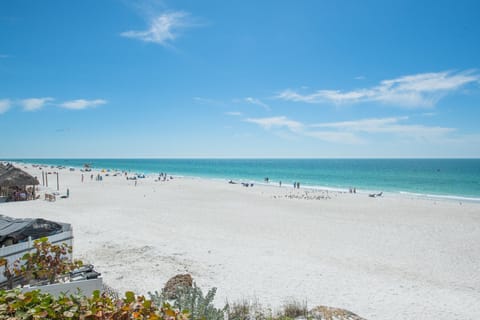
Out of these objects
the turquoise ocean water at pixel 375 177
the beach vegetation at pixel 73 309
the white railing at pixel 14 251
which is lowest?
the turquoise ocean water at pixel 375 177

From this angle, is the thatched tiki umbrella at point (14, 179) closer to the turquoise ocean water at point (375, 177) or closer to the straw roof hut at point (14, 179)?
the straw roof hut at point (14, 179)

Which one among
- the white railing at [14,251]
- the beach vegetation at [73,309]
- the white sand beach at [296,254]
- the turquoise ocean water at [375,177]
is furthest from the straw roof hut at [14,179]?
the turquoise ocean water at [375,177]

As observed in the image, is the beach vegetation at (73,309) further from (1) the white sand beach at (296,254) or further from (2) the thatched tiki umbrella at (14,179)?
(2) the thatched tiki umbrella at (14,179)

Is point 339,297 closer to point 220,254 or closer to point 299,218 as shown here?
point 220,254

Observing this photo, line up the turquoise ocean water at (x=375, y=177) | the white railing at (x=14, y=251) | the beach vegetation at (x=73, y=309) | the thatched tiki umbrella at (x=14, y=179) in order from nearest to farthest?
the beach vegetation at (x=73, y=309), the white railing at (x=14, y=251), the thatched tiki umbrella at (x=14, y=179), the turquoise ocean water at (x=375, y=177)

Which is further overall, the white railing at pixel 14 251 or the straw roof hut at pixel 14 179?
the straw roof hut at pixel 14 179

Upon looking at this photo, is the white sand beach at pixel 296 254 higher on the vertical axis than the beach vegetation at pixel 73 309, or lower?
lower

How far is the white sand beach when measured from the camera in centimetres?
673

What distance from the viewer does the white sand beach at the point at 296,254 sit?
673cm

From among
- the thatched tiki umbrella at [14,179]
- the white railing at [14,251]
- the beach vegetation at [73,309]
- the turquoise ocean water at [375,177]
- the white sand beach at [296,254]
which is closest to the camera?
the beach vegetation at [73,309]

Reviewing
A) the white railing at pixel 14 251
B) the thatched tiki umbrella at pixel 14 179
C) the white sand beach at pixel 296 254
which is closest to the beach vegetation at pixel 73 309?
the white railing at pixel 14 251

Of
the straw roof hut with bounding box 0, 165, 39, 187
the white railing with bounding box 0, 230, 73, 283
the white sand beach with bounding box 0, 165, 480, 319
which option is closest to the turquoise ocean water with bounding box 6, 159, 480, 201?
the white sand beach with bounding box 0, 165, 480, 319

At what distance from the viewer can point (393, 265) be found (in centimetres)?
919

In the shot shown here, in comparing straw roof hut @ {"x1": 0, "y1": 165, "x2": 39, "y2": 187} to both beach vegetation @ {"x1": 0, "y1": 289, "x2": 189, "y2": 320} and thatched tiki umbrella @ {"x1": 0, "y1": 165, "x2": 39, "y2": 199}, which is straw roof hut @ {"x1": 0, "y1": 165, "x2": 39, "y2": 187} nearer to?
thatched tiki umbrella @ {"x1": 0, "y1": 165, "x2": 39, "y2": 199}
